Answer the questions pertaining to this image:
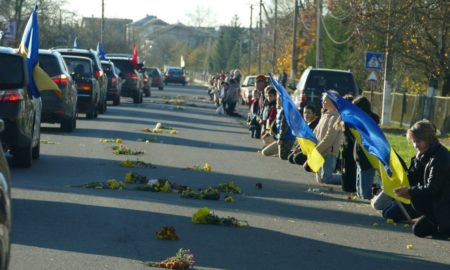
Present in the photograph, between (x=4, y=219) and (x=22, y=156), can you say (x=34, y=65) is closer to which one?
(x=22, y=156)

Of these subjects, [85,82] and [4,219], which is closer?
[4,219]

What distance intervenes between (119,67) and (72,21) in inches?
1721

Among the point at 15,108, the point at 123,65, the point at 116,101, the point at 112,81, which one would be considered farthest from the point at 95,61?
the point at 15,108

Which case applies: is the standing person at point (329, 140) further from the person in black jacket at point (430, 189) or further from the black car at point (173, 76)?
the black car at point (173, 76)

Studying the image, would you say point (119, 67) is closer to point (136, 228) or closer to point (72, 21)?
point (136, 228)

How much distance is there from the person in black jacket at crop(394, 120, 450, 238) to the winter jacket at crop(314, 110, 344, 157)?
15.5 ft

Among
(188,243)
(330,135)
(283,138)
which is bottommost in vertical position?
(283,138)

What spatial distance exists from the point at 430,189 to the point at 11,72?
24.4ft

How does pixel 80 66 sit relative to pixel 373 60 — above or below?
below

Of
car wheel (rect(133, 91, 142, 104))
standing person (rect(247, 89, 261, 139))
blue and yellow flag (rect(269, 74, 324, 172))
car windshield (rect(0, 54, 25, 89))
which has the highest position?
car windshield (rect(0, 54, 25, 89))

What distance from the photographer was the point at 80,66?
32594 mm

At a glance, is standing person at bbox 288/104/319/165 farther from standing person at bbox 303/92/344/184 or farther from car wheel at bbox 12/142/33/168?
car wheel at bbox 12/142/33/168

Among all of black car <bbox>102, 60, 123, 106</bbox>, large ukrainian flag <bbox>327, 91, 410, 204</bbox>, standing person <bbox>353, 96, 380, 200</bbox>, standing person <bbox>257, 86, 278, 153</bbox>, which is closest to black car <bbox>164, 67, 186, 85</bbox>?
black car <bbox>102, 60, 123, 106</bbox>

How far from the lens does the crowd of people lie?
39.4ft
